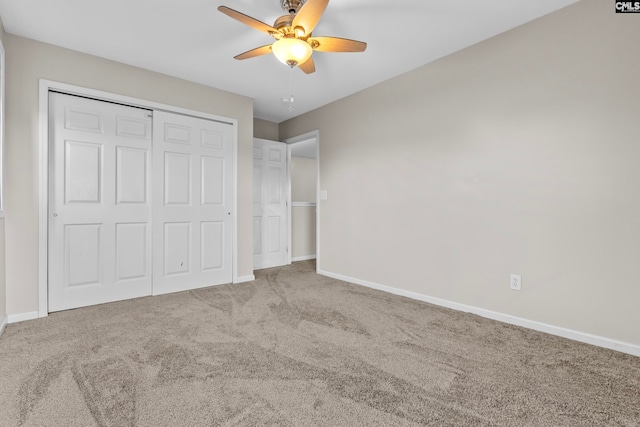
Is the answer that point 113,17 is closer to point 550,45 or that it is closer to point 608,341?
point 550,45

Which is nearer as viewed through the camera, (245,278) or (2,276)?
(2,276)

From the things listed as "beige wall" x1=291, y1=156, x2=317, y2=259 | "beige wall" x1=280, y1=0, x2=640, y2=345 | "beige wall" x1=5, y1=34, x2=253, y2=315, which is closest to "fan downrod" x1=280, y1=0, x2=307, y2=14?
"beige wall" x1=280, y1=0, x2=640, y2=345

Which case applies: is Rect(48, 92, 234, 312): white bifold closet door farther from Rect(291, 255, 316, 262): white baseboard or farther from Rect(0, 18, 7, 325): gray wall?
Rect(291, 255, 316, 262): white baseboard

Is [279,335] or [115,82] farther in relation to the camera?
[115,82]

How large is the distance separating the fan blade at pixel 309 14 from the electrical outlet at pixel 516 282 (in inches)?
98.1

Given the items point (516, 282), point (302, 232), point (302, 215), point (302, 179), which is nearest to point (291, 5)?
point (516, 282)

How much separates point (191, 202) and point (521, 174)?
3.40m

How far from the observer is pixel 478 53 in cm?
272

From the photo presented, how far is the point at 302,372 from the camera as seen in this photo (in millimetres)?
1769

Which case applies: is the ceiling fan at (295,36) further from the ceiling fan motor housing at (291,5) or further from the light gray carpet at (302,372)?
the light gray carpet at (302,372)

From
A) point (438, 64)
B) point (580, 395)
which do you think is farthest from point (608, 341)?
point (438, 64)

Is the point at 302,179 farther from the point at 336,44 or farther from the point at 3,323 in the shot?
the point at 3,323

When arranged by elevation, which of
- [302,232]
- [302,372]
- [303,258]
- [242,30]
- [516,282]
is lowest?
[302,372]

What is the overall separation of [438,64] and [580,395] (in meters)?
2.86
